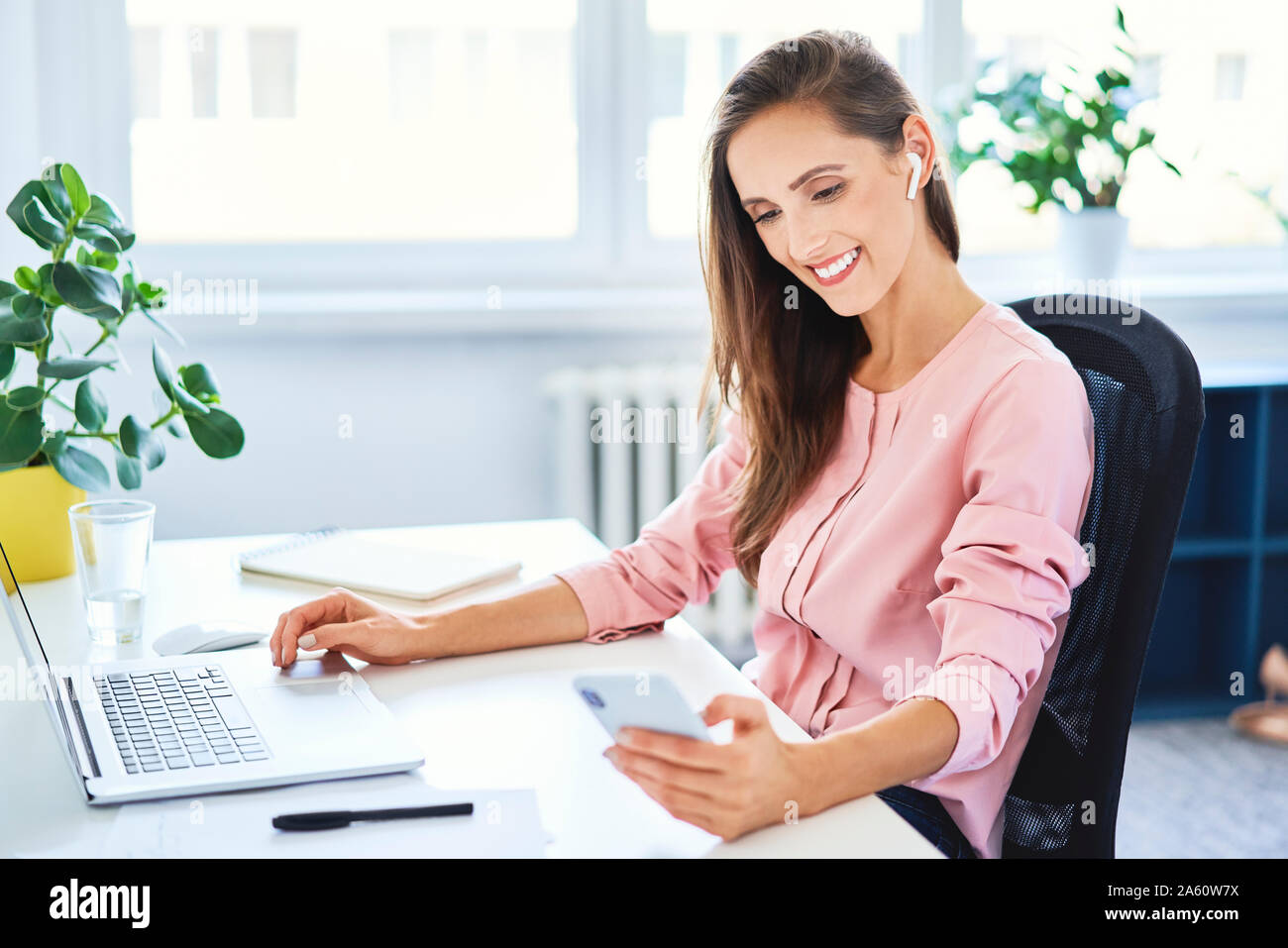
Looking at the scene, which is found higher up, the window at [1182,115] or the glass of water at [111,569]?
the window at [1182,115]

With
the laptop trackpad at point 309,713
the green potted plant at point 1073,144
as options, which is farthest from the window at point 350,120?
the laptop trackpad at point 309,713

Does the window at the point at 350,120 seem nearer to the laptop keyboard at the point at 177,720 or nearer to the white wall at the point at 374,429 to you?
the white wall at the point at 374,429

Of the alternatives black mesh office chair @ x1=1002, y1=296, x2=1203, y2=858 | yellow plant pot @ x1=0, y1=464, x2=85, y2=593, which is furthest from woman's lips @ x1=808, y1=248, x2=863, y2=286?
yellow plant pot @ x1=0, y1=464, x2=85, y2=593

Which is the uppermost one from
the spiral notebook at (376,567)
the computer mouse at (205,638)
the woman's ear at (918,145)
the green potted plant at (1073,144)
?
the green potted plant at (1073,144)

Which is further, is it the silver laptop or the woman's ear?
the woman's ear

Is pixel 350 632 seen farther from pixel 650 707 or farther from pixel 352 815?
pixel 650 707

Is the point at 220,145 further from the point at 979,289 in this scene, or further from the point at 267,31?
the point at 979,289

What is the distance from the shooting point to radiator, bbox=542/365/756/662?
2.55m

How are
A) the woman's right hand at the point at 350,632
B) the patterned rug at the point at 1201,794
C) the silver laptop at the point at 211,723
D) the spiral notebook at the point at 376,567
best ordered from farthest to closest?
the patterned rug at the point at 1201,794
the spiral notebook at the point at 376,567
the woman's right hand at the point at 350,632
the silver laptop at the point at 211,723

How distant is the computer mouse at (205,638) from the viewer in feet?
3.68

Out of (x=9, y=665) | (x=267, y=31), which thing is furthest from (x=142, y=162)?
(x=9, y=665)

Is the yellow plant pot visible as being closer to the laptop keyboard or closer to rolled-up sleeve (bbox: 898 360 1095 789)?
the laptop keyboard

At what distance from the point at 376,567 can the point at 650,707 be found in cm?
70

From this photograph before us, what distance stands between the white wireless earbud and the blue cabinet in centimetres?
153
